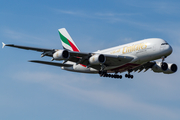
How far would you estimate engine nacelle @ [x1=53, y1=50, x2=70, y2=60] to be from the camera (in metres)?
39.2

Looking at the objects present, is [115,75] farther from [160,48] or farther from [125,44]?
[160,48]

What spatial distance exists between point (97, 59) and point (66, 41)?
47.1ft

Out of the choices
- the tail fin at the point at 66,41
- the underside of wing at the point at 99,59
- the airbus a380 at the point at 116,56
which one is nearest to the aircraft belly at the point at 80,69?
the airbus a380 at the point at 116,56

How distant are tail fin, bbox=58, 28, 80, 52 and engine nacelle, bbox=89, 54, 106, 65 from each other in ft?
34.1

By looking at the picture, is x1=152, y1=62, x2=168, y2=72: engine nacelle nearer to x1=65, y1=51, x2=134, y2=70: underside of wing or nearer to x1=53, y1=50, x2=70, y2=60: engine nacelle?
x1=65, y1=51, x2=134, y2=70: underside of wing

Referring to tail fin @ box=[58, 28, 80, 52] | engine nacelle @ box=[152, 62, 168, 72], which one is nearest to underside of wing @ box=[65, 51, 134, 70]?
engine nacelle @ box=[152, 62, 168, 72]

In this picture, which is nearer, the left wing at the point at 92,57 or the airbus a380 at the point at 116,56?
the airbus a380 at the point at 116,56

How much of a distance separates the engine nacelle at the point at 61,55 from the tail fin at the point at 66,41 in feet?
37.8

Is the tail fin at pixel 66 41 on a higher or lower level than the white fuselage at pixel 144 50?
higher

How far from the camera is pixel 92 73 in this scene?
4784 cm

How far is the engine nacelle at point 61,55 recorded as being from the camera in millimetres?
39250

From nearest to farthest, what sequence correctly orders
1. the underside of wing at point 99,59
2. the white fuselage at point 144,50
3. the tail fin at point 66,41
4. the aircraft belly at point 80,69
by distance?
the white fuselage at point 144,50 < the underside of wing at point 99,59 < the aircraft belly at point 80,69 < the tail fin at point 66,41

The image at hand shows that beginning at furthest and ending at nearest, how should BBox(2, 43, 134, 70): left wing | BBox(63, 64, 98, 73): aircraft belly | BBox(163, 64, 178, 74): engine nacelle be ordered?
BBox(163, 64, 178, 74): engine nacelle
BBox(63, 64, 98, 73): aircraft belly
BBox(2, 43, 134, 70): left wing

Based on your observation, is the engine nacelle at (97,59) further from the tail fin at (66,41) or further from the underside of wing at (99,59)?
the tail fin at (66,41)
